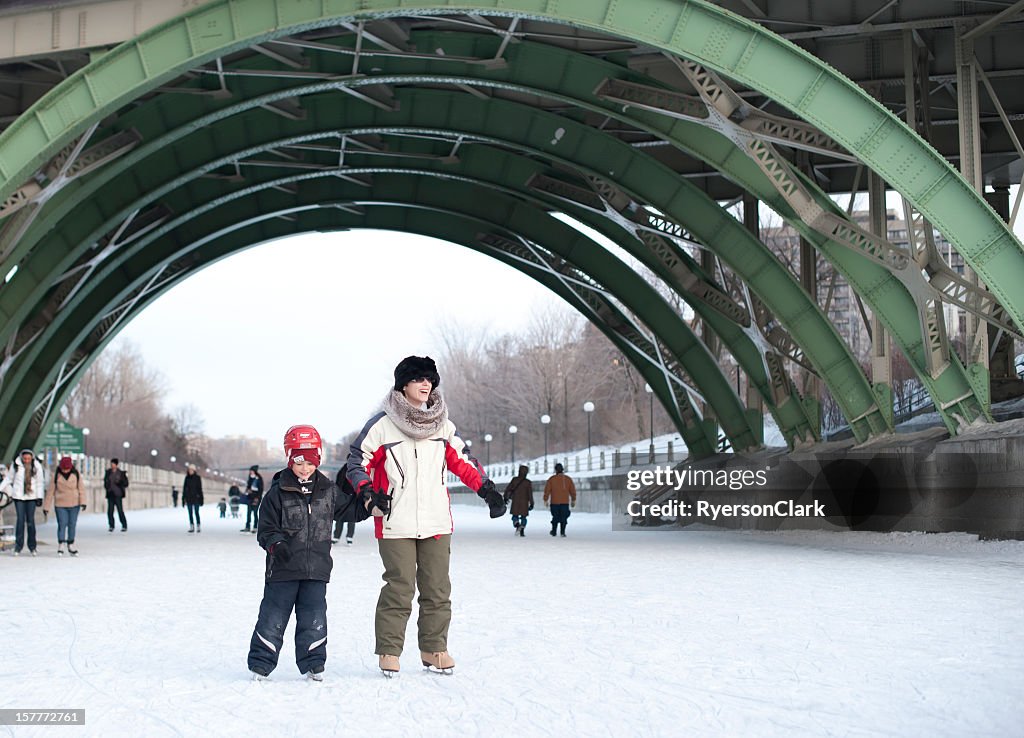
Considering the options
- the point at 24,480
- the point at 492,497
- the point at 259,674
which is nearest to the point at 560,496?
the point at 24,480

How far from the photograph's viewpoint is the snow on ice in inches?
231

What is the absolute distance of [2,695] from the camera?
6.53 m

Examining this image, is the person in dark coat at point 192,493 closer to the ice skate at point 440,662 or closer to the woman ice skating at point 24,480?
the woman ice skating at point 24,480

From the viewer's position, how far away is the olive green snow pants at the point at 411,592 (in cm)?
706

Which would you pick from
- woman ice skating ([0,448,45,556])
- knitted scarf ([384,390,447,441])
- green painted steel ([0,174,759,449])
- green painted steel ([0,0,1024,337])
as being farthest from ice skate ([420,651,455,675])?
green painted steel ([0,174,759,449])

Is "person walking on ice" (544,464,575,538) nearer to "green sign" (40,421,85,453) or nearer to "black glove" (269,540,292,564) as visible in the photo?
"black glove" (269,540,292,564)

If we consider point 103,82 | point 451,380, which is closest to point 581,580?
point 103,82

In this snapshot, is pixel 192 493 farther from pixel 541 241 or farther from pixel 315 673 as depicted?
pixel 315 673

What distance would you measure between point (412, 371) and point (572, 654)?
2189 millimetres

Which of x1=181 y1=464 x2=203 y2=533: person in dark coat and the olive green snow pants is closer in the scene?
the olive green snow pants

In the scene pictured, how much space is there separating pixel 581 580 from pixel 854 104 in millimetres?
8044

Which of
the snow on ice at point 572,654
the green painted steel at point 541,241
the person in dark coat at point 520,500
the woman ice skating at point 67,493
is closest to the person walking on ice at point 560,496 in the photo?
the person in dark coat at point 520,500

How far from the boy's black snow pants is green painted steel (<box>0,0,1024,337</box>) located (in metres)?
12.1

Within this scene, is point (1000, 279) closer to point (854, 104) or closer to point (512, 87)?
point (854, 104)
